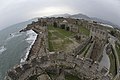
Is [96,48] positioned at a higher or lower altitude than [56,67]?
lower

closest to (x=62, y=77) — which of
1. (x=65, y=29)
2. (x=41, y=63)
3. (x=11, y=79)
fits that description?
(x=41, y=63)

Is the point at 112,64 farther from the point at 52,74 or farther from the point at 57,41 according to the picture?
the point at 57,41

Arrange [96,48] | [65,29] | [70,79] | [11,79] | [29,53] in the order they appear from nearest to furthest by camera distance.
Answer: [11,79] < [70,79] < [29,53] < [96,48] < [65,29]

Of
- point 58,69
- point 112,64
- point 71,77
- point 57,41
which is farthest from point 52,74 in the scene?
point 57,41

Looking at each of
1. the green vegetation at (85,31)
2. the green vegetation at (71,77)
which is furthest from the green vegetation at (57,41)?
the green vegetation at (71,77)

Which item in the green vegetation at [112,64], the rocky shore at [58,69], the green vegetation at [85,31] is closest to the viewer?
the rocky shore at [58,69]

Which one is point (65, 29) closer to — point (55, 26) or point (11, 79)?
point (55, 26)

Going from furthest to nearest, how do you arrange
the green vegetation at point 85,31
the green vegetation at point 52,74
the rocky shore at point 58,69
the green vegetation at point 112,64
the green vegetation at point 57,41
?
the green vegetation at point 85,31, the green vegetation at point 57,41, the green vegetation at point 112,64, the green vegetation at point 52,74, the rocky shore at point 58,69

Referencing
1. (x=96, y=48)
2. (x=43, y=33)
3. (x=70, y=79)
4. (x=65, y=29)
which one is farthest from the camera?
(x=65, y=29)

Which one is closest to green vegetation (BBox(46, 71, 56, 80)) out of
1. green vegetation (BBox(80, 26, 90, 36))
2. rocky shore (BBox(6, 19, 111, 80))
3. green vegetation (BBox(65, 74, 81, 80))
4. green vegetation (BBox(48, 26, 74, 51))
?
rocky shore (BBox(6, 19, 111, 80))

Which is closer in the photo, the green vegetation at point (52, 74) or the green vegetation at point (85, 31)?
the green vegetation at point (52, 74)

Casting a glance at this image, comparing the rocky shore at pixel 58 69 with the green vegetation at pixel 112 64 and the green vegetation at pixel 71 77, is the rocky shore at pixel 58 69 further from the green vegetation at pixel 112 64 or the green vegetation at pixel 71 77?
the green vegetation at pixel 112 64
